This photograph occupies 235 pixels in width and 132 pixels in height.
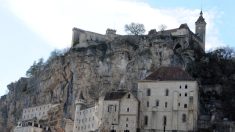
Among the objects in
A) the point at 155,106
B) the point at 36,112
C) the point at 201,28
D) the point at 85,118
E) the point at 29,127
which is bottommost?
the point at 29,127

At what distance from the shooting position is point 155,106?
234 feet

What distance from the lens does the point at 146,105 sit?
71688 millimetres

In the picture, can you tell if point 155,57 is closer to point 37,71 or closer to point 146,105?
point 146,105

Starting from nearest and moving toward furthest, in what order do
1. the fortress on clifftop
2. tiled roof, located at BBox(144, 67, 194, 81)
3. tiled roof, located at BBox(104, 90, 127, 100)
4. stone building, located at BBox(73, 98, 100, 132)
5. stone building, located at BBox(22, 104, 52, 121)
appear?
tiled roof, located at BBox(144, 67, 194, 81)
tiled roof, located at BBox(104, 90, 127, 100)
stone building, located at BBox(73, 98, 100, 132)
the fortress on clifftop
stone building, located at BBox(22, 104, 52, 121)

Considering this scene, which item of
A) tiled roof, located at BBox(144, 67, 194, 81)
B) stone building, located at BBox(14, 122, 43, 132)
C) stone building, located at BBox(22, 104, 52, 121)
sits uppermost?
tiled roof, located at BBox(144, 67, 194, 81)

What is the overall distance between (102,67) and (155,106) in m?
19.4

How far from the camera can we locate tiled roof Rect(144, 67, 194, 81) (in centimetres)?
7156

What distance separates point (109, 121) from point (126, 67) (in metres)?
15.6

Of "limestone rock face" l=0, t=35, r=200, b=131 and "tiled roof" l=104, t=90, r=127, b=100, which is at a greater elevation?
"limestone rock face" l=0, t=35, r=200, b=131

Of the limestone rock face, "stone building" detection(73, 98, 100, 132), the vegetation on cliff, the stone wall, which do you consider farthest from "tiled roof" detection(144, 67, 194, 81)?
"stone building" detection(73, 98, 100, 132)

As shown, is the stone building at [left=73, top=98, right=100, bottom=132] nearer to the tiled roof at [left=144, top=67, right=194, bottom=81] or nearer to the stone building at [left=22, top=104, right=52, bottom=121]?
the tiled roof at [left=144, top=67, right=194, bottom=81]

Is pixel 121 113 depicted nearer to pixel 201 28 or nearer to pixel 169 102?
pixel 169 102

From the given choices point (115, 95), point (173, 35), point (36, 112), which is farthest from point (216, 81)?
point (36, 112)

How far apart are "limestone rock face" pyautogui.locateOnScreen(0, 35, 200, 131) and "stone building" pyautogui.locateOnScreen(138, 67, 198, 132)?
9540 millimetres
